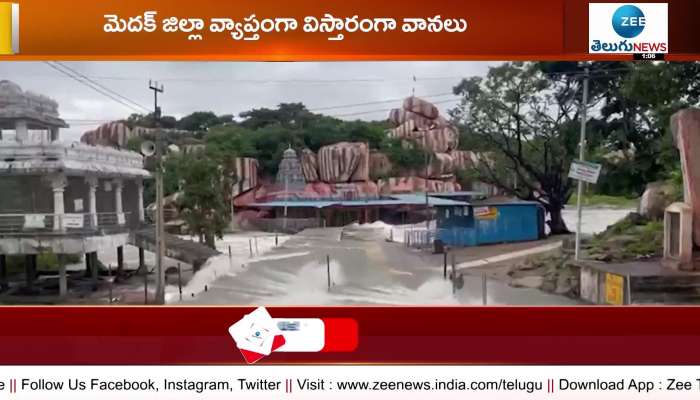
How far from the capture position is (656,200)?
7.78ft

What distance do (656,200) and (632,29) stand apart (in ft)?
2.28

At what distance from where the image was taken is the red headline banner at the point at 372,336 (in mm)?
2391

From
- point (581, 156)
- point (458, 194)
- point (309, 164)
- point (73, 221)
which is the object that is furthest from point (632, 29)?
point (73, 221)

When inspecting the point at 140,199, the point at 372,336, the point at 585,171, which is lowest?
the point at 372,336

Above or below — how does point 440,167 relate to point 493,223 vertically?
above

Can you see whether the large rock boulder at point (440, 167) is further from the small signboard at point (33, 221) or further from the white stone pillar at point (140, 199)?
the small signboard at point (33, 221)

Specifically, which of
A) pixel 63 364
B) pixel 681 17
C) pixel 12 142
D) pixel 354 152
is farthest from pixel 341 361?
pixel 681 17

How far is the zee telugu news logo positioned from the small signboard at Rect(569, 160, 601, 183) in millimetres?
453

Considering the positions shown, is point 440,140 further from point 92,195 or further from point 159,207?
point 92,195

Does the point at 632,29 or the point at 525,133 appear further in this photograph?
the point at 525,133

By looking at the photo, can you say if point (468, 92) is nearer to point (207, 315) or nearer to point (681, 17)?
point (681, 17)

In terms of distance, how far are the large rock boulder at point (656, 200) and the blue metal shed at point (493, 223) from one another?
41 cm

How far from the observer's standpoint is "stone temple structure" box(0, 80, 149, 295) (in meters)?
2.32

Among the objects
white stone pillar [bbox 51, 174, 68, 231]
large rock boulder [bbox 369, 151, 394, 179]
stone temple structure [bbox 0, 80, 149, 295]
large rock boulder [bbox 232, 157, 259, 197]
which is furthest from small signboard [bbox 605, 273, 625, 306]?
white stone pillar [bbox 51, 174, 68, 231]
